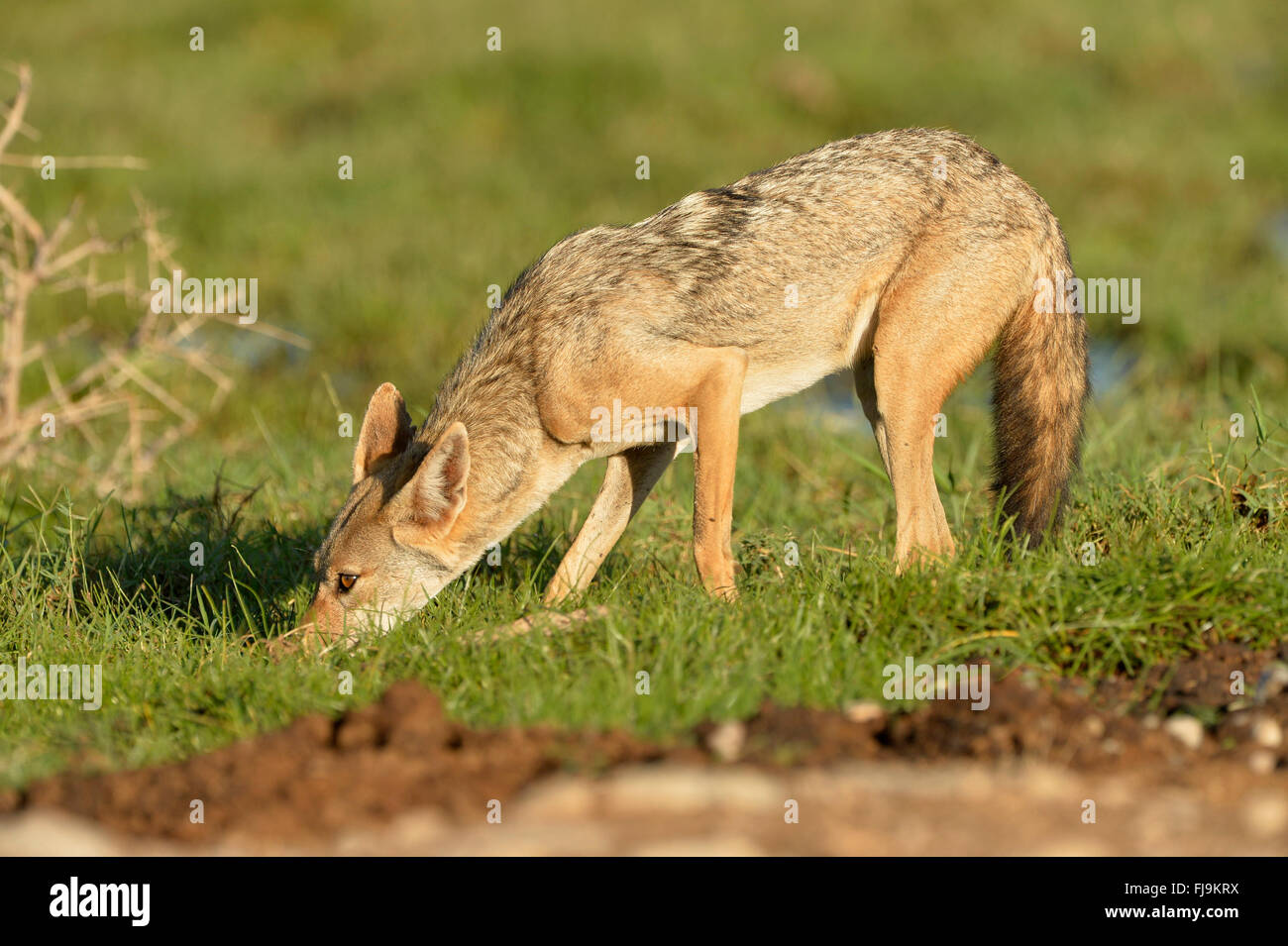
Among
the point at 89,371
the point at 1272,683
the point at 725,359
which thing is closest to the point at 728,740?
the point at 1272,683

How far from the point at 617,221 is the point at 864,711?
30.1 ft

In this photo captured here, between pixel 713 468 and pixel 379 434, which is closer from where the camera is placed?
pixel 713 468

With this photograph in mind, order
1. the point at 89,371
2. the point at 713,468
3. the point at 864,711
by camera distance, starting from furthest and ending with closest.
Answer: the point at 89,371, the point at 713,468, the point at 864,711

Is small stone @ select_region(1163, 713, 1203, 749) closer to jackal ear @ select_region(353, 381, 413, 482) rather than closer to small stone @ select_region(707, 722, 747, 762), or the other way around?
small stone @ select_region(707, 722, 747, 762)

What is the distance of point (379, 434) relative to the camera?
5812 mm

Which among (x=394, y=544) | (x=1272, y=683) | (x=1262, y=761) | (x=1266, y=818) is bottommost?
(x=1266, y=818)

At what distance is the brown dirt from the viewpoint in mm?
3197

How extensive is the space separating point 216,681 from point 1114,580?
2968mm

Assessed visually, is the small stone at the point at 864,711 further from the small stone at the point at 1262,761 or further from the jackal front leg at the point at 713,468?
the jackal front leg at the point at 713,468

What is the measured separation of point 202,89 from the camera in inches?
612

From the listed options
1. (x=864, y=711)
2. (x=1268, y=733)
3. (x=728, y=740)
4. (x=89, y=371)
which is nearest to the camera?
(x=728, y=740)

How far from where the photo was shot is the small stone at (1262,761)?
3.77m

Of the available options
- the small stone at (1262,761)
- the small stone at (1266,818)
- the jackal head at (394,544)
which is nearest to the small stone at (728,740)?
the small stone at (1266,818)

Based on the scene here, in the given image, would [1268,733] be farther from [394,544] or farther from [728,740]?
[394,544]
